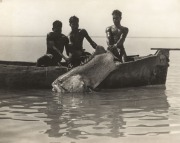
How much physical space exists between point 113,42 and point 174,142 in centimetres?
665

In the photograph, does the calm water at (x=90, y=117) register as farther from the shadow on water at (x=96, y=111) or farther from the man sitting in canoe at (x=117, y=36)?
the man sitting in canoe at (x=117, y=36)

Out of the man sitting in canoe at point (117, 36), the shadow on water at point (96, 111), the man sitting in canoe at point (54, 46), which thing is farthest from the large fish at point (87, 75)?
the man sitting in canoe at point (117, 36)

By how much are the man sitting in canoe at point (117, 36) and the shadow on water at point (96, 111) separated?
1452 millimetres

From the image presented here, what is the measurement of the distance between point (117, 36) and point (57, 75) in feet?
7.58

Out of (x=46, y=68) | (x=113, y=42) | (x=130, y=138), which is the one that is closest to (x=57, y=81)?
(x=46, y=68)

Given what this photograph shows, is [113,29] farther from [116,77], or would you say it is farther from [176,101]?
[176,101]

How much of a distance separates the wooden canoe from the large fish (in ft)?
1.26

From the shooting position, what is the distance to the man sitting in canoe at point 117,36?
10.8m

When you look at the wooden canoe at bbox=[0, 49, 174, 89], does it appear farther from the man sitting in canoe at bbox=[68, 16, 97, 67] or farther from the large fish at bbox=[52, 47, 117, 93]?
the man sitting in canoe at bbox=[68, 16, 97, 67]

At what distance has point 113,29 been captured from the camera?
11.0 meters

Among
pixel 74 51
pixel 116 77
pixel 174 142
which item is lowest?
pixel 174 142

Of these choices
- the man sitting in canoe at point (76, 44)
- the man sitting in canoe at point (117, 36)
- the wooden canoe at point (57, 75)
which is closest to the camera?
the wooden canoe at point (57, 75)

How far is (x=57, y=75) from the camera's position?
9930mm

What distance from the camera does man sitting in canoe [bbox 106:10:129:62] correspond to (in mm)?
10815
